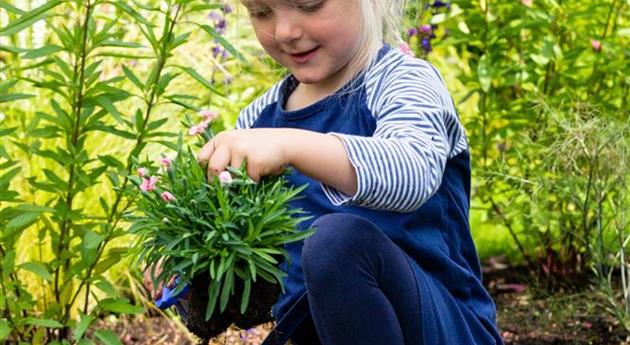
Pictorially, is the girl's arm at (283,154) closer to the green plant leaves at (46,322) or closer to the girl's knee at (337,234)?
the girl's knee at (337,234)

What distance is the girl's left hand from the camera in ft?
7.33

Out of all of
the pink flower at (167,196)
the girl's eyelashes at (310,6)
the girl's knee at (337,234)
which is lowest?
the girl's knee at (337,234)

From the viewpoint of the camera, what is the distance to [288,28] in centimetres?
255

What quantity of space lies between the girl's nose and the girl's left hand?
36 centimetres

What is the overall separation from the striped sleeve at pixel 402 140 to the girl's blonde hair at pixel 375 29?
54 millimetres

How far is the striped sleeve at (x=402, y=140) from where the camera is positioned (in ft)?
7.47

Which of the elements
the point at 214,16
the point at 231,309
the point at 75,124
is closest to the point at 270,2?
the point at 231,309

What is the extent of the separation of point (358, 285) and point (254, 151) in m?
0.36

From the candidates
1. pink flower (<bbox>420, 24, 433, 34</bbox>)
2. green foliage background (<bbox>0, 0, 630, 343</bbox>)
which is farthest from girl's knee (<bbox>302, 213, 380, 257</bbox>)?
pink flower (<bbox>420, 24, 433, 34</bbox>)

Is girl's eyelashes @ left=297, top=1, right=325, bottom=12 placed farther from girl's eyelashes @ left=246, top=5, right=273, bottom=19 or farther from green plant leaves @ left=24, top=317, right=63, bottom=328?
green plant leaves @ left=24, top=317, right=63, bottom=328

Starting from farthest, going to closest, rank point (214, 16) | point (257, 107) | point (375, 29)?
point (214, 16) < point (257, 107) < point (375, 29)

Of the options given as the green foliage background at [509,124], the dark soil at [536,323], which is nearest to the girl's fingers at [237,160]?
the green foliage background at [509,124]

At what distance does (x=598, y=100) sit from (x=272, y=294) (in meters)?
2.26

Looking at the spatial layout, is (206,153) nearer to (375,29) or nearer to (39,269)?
(375,29)
